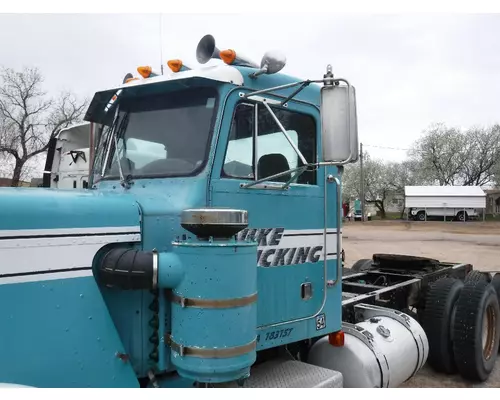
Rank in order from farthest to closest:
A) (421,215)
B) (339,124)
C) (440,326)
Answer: (421,215) < (440,326) < (339,124)

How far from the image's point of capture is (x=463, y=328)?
5.10m

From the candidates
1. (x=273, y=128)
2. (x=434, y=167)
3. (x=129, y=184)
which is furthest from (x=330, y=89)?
(x=434, y=167)

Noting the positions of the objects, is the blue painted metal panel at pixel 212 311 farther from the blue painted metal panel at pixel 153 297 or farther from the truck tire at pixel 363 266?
the truck tire at pixel 363 266

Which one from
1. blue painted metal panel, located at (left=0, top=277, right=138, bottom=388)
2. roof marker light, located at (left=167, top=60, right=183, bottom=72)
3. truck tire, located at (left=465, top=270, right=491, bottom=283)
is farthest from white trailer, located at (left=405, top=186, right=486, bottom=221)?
blue painted metal panel, located at (left=0, top=277, right=138, bottom=388)

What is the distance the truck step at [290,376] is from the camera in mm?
3119

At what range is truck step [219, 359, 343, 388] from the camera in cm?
312

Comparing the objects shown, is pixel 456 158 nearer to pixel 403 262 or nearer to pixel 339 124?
pixel 403 262

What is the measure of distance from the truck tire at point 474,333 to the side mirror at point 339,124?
3.29 m

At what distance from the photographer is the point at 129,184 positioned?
311cm

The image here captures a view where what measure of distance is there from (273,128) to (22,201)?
163cm

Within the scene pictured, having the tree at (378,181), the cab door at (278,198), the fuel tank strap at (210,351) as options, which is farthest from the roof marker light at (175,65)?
the tree at (378,181)

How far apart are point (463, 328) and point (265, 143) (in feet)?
11.0

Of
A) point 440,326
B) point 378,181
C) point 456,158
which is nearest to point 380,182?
point 378,181

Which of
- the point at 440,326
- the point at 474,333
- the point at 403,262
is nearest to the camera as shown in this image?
the point at 474,333
